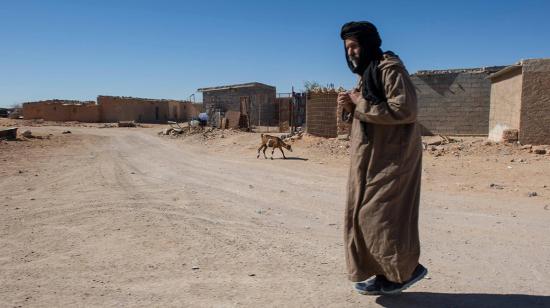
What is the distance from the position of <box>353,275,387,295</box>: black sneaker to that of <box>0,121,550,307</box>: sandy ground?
71mm

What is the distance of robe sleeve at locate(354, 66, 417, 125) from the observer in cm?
250

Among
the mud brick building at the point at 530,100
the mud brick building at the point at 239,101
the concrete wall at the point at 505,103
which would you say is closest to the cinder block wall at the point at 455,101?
the concrete wall at the point at 505,103

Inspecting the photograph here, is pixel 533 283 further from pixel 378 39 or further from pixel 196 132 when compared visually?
pixel 196 132

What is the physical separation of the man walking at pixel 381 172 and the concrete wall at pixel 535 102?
10739 millimetres

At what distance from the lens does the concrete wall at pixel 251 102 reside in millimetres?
27219

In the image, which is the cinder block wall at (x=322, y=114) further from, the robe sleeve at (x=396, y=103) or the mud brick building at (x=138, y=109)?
the mud brick building at (x=138, y=109)

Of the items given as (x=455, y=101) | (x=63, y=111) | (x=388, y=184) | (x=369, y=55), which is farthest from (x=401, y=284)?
(x=63, y=111)

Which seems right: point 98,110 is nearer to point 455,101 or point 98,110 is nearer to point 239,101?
point 239,101

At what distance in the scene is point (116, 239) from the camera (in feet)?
13.8

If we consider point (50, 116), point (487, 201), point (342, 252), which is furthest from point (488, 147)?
point (50, 116)

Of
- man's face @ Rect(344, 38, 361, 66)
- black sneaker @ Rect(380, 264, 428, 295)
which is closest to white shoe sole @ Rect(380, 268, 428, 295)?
black sneaker @ Rect(380, 264, 428, 295)

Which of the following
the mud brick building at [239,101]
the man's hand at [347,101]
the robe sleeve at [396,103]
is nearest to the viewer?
the robe sleeve at [396,103]

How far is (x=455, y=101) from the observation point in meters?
17.0

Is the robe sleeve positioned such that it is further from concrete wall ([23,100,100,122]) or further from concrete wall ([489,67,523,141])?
concrete wall ([23,100,100,122])
